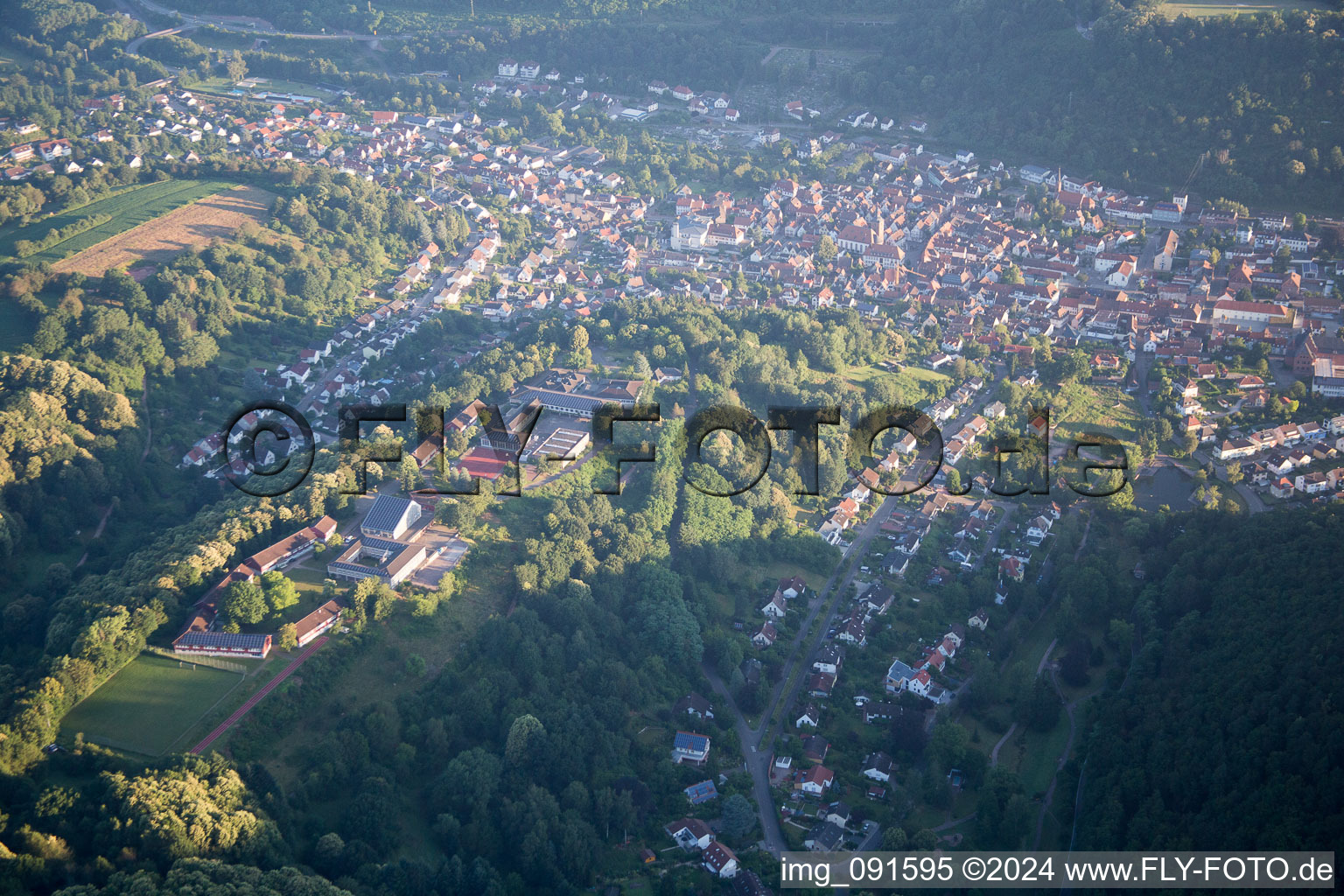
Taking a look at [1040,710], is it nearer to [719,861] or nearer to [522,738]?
[719,861]

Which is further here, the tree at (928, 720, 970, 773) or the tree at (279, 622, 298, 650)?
the tree at (928, 720, 970, 773)

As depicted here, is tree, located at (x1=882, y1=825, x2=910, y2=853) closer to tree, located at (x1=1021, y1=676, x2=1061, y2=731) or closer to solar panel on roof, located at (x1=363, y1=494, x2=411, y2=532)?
tree, located at (x1=1021, y1=676, x2=1061, y2=731)

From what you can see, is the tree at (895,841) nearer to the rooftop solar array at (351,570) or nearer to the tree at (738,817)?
the tree at (738,817)

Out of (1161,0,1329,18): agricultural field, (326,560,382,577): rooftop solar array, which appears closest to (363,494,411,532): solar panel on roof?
(326,560,382,577): rooftop solar array

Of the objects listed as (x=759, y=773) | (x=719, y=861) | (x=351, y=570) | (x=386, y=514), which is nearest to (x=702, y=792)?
(x=759, y=773)

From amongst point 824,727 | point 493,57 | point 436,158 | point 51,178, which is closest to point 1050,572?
point 824,727

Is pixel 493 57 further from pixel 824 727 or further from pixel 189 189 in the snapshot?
pixel 824 727

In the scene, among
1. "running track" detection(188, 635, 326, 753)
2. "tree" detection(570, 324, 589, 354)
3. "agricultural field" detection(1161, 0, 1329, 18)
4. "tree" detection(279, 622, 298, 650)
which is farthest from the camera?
"agricultural field" detection(1161, 0, 1329, 18)
